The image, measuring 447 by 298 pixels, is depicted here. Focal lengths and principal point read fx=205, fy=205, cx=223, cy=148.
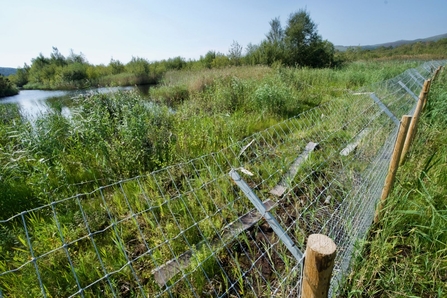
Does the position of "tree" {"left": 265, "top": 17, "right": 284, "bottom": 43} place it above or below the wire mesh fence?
above

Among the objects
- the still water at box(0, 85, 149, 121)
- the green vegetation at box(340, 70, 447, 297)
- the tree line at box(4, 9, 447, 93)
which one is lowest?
the green vegetation at box(340, 70, 447, 297)

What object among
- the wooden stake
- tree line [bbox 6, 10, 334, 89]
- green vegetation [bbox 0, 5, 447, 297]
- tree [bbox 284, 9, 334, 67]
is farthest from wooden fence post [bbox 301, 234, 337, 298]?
tree [bbox 284, 9, 334, 67]

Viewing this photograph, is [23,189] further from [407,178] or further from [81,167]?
[407,178]

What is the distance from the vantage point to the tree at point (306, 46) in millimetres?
22594

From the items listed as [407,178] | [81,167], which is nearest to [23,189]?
[81,167]

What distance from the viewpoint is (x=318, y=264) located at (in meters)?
0.57

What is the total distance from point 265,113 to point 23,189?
4758mm

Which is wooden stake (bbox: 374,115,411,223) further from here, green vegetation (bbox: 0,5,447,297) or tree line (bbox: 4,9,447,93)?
tree line (bbox: 4,9,447,93)

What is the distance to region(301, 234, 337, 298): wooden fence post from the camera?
1.79 feet

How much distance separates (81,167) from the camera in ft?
9.33

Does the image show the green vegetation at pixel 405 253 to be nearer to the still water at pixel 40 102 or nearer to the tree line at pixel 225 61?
the still water at pixel 40 102

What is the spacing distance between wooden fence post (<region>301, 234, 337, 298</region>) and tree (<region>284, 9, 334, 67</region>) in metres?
24.8

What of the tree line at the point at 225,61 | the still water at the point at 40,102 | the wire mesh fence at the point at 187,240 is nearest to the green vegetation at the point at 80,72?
the tree line at the point at 225,61

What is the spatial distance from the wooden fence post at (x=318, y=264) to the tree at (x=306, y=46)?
2478cm
